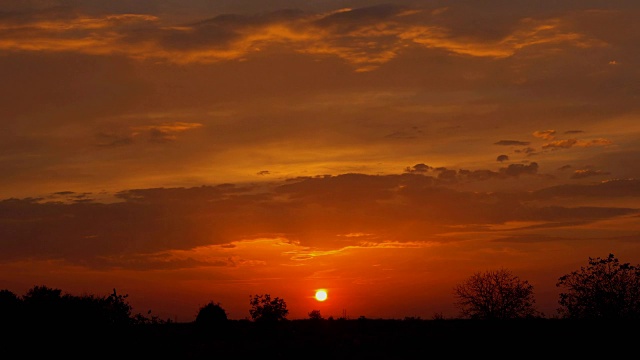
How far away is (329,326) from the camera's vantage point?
74.1 meters

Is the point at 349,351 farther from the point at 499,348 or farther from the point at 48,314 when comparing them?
the point at 48,314

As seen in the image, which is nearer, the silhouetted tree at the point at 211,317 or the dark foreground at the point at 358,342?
the dark foreground at the point at 358,342

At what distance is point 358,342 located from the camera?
64688mm

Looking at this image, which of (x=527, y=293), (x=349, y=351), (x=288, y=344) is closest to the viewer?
(x=349, y=351)

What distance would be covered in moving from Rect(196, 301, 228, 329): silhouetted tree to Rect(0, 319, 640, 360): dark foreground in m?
4.13

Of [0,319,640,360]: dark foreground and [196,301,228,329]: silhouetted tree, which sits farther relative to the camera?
[196,301,228,329]: silhouetted tree

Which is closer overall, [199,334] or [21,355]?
[21,355]

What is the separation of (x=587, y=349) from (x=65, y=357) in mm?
36166

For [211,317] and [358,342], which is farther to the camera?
[211,317]

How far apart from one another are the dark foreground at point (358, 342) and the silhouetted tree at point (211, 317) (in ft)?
13.6

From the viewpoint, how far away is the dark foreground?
2253 inches

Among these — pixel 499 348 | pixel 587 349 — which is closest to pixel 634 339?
pixel 587 349

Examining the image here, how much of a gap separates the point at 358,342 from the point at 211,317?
19452 millimetres

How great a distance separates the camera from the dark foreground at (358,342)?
5722cm
